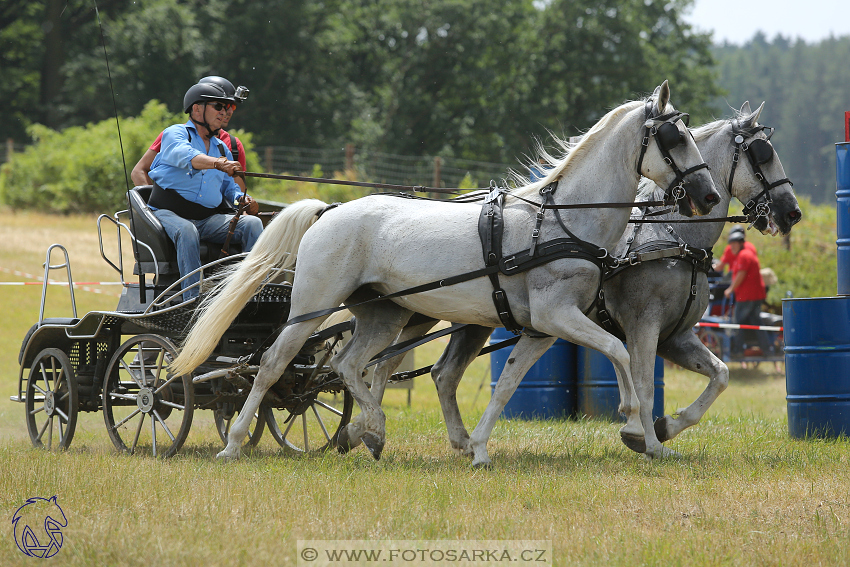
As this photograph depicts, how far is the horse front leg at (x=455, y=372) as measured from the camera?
6465 mm

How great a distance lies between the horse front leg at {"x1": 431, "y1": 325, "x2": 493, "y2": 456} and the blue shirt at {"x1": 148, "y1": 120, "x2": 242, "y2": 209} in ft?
6.85

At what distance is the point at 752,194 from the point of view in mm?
6086

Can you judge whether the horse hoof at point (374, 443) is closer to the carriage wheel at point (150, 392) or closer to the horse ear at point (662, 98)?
the carriage wheel at point (150, 392)

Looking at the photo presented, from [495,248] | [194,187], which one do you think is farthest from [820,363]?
[194,187]

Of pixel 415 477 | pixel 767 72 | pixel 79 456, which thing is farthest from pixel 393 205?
pixel 767 72

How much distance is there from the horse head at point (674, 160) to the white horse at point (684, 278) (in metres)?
0.60

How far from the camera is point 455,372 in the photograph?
6516mm

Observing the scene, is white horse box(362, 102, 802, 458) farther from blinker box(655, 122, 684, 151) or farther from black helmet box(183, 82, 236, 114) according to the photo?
black helmet box(183, 82, 236, 114)

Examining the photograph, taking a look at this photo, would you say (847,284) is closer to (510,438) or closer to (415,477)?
(510,438)

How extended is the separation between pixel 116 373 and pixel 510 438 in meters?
3.06

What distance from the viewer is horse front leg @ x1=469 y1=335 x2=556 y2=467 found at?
224 inches

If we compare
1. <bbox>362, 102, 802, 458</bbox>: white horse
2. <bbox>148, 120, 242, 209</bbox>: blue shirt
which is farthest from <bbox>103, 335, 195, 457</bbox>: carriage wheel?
<bbox>362, 102, 802, 458</bbox>: white horse

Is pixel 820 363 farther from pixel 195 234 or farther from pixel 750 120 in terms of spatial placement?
pixel 195 234

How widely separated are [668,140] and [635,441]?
193cm
